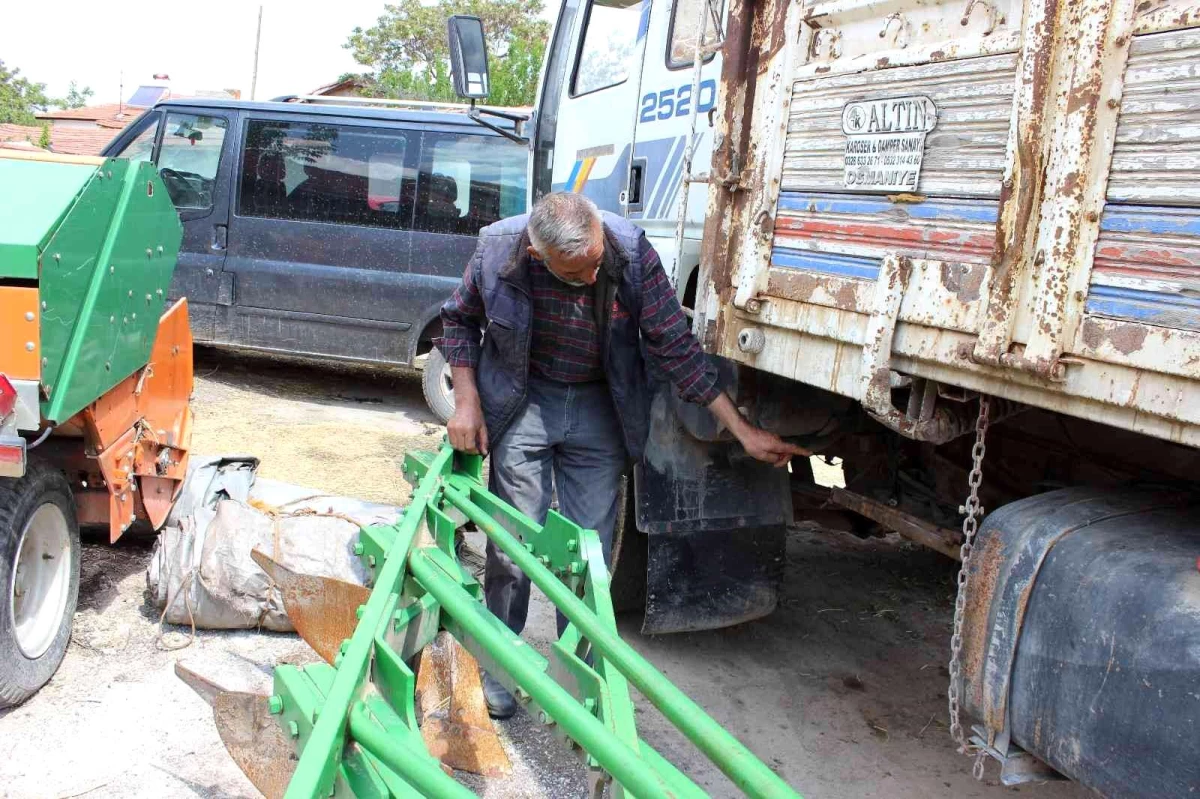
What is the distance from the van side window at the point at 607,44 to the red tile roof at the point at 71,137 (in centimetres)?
1836

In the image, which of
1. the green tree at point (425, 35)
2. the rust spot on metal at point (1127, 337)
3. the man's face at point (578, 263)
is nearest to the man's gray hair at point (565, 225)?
the man's face at point (578, 263)

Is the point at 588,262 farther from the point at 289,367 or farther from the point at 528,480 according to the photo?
the point at 289,367

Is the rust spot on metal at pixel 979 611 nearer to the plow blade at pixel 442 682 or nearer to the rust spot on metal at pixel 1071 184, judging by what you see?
the plow blade at pixel 442 682

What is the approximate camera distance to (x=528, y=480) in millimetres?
3125

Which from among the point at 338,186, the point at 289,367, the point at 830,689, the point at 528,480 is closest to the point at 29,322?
the point at 528,480

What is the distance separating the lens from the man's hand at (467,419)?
3031 millimetres

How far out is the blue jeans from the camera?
3094mm

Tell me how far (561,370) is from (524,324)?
0.20 metres

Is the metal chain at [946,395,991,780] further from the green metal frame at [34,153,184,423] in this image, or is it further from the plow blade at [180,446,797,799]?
the green metal frame at [34,153,184,423]

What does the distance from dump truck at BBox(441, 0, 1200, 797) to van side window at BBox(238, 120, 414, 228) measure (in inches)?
158

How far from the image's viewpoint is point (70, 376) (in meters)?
2.76

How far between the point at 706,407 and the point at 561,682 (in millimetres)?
1093

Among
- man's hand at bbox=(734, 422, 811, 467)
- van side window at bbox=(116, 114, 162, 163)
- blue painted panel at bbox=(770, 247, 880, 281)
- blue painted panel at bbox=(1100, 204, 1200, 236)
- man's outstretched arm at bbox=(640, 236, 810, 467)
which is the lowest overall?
man's hand at bbox=(734, 422, 811, 467)

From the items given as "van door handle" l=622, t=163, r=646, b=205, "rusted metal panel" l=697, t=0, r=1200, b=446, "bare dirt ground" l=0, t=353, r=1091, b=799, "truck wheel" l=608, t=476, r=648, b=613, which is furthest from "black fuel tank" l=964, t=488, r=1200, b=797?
"van door handle" l=622, t=163, r=646, b=205
